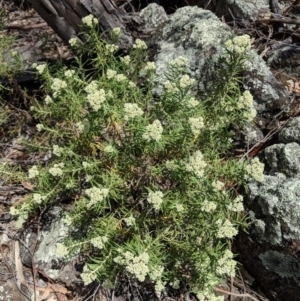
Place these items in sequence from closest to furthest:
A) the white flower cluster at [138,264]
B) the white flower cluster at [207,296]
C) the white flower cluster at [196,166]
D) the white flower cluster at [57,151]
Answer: the white flower cluster at [138,264], the white flower cluster at [196,166], the white flower cluster at [207,296], the white flower cluster at [57,151]

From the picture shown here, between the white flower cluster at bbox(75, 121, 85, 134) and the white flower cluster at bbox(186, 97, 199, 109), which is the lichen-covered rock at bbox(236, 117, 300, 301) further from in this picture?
the white flower cluster at bbox(75, 121, 85, 134)

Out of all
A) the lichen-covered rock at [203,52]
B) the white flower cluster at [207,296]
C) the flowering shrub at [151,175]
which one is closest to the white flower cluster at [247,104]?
the flowering shrub at [151,175]

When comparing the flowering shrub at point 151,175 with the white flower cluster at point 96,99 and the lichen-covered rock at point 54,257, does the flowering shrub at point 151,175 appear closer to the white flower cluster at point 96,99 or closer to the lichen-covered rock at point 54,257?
the white flower cluster at point 96,99

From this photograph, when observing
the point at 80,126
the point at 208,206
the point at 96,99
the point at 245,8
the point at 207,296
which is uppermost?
the point at 96,99

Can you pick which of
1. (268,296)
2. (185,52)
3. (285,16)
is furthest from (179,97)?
(285,16)

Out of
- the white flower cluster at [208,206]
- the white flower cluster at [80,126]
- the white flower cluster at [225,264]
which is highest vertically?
the white flower cluster at [80,126]

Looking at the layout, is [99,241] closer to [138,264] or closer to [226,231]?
[138,264]

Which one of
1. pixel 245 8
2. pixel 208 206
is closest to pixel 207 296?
pixel 208 206
